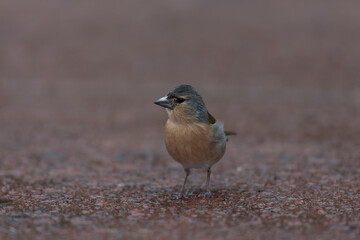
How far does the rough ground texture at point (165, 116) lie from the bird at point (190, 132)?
433 mm

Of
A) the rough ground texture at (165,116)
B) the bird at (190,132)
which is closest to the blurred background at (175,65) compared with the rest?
the rough ground texture at (165,116)

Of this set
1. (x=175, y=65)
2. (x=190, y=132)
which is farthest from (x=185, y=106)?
(x=175, y=65)

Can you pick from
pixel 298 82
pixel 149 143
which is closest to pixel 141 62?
pixel 298 82

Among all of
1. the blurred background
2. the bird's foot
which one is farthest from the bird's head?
the blurred background

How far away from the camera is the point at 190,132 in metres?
4.71

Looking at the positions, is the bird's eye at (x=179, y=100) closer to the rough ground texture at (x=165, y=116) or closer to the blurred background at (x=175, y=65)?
the rough ground texture at (x=165, y=116)

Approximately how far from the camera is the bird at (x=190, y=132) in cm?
471

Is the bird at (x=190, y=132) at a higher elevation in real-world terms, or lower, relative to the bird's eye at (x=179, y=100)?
lower

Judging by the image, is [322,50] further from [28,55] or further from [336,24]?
[28,55]

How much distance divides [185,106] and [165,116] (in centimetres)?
531

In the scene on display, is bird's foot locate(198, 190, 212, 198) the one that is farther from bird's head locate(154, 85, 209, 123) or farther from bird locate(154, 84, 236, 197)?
bird's head locate(154, 85, 209, 123)

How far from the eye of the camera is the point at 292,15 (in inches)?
685

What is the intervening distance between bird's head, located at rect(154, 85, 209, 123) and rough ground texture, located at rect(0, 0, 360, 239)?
81 cm

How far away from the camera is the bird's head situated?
15.8 feet
